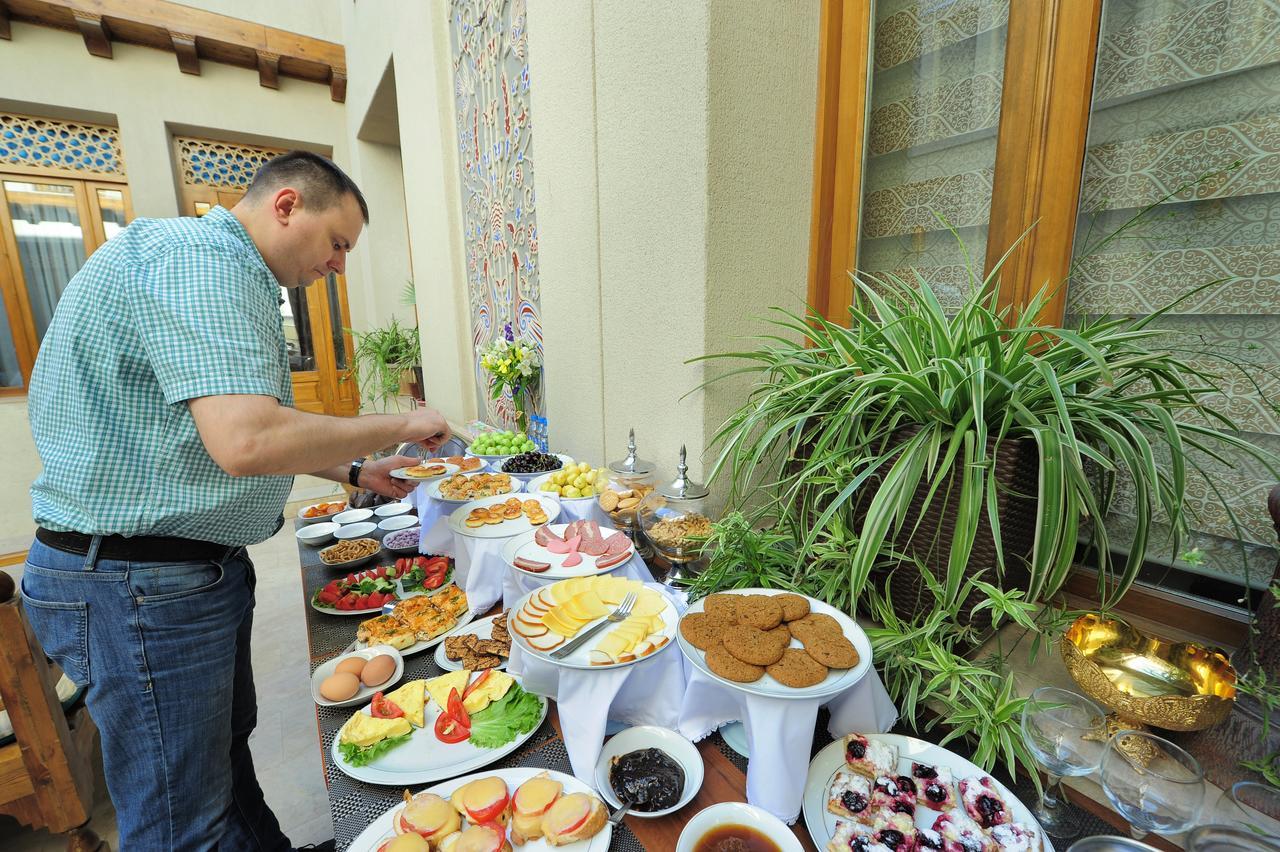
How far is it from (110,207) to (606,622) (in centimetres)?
793

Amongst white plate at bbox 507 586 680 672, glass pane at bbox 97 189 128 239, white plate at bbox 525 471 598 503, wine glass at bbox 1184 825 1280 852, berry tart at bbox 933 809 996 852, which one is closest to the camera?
wine glass at bbox 1184 825 1280 852

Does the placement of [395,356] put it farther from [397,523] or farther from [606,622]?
[606,622]

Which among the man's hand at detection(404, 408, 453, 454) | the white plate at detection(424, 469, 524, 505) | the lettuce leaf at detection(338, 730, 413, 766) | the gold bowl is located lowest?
the lettuce leaf at detection(338, 730, 413, 766)

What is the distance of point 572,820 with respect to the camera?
0.86 metres

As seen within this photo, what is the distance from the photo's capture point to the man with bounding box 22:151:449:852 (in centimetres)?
110

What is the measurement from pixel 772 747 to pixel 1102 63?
5.41ft

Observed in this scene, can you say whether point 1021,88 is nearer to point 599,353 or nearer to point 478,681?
point 599,353

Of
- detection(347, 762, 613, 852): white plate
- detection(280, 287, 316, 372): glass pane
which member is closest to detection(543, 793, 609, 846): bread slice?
detection(347, 762, 613, 852): white plate

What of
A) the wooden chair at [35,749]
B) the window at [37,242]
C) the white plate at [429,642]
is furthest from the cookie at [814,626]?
the window at [37,242]

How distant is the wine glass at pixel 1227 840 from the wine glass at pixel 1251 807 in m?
0.02

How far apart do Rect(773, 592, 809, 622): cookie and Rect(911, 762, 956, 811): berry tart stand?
0.99ft

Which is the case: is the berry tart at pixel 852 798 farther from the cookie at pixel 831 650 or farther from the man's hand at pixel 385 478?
the man's hand at pixel 385 478

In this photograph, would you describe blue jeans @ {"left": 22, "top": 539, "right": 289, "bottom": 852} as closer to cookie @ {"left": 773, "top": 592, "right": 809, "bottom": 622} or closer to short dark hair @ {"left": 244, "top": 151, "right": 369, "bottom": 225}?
short dark hair @ {"left": 244, "top": 151, "right": 369, "bottom": 225}

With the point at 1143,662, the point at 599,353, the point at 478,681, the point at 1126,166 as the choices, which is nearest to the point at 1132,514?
the point at 1143,662
